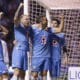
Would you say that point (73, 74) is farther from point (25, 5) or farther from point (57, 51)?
point (25, 5)

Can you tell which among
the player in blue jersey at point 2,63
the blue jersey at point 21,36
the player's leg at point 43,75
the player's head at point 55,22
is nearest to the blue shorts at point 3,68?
the player in blue jersey at point 2,63

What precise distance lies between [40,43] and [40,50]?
88 mm

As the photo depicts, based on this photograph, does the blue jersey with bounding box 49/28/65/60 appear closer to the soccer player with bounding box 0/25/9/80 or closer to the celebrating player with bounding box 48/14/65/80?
the celebrating player with bounding box 48/14/65/80

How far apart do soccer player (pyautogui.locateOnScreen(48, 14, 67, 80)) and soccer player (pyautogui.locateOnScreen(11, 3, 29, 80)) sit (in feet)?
1.11

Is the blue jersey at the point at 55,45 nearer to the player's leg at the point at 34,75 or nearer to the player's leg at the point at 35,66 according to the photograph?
the player's leg at the point at 35,66

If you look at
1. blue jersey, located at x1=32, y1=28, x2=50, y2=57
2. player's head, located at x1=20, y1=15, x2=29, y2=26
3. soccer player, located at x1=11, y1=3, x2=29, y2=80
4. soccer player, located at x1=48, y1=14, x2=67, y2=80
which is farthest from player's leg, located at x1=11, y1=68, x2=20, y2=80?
player's head, located at x1=20, y1=15, x2=29, y2=26

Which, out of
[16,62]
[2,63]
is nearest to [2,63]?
[2,63]

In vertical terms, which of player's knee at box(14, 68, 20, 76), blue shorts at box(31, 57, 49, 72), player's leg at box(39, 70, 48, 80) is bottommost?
player's leg at box(39, 70, 48, 80)

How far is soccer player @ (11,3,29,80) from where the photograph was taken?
7273mm

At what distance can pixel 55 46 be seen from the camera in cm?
743

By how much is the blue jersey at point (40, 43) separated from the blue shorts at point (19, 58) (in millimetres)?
137

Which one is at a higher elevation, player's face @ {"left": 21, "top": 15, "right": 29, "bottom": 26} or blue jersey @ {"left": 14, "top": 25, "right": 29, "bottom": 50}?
player's face @ {"left": 21, "top": 15, "right": 29, "bottom": 26}

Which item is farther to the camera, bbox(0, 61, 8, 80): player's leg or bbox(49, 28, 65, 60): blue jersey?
bbox(49, 28, 65, 60): blue jersey

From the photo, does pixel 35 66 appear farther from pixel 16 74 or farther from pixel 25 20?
pixel 25 20
